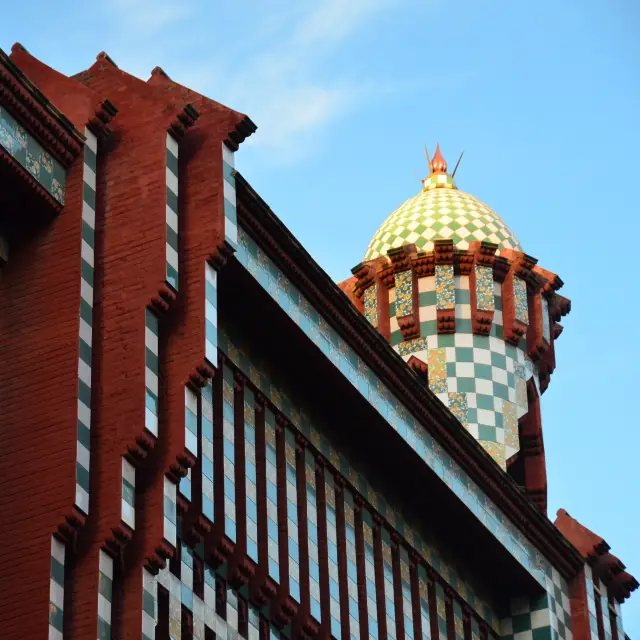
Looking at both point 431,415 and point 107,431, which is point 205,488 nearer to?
point 107,431

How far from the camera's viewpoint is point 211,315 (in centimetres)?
3077

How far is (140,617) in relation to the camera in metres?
27.4

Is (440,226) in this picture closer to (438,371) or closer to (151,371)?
(438,371)

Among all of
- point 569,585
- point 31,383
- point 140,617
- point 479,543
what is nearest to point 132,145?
point 31,383

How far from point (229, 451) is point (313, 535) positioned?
9.80 ft

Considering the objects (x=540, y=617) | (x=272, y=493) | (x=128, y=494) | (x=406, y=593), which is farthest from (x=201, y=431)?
(x=540, y=617)

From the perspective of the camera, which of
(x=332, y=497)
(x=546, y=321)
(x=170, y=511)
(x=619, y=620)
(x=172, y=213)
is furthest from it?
(x=546, y=321)

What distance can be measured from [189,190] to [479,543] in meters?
11.2

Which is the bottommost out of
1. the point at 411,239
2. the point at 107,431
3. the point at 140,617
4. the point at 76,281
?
the point at 140,617

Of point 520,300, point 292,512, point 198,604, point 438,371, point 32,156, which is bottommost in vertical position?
point 198,604

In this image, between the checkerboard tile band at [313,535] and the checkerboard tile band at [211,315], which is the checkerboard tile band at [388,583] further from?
the checkerboard tile band at [211,315]

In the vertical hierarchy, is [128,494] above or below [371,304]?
below

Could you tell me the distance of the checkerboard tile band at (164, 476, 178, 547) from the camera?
28.3 m

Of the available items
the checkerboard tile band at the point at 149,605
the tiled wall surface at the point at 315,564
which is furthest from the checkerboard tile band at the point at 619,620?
the checkerboard tile band at the point at 149,605
